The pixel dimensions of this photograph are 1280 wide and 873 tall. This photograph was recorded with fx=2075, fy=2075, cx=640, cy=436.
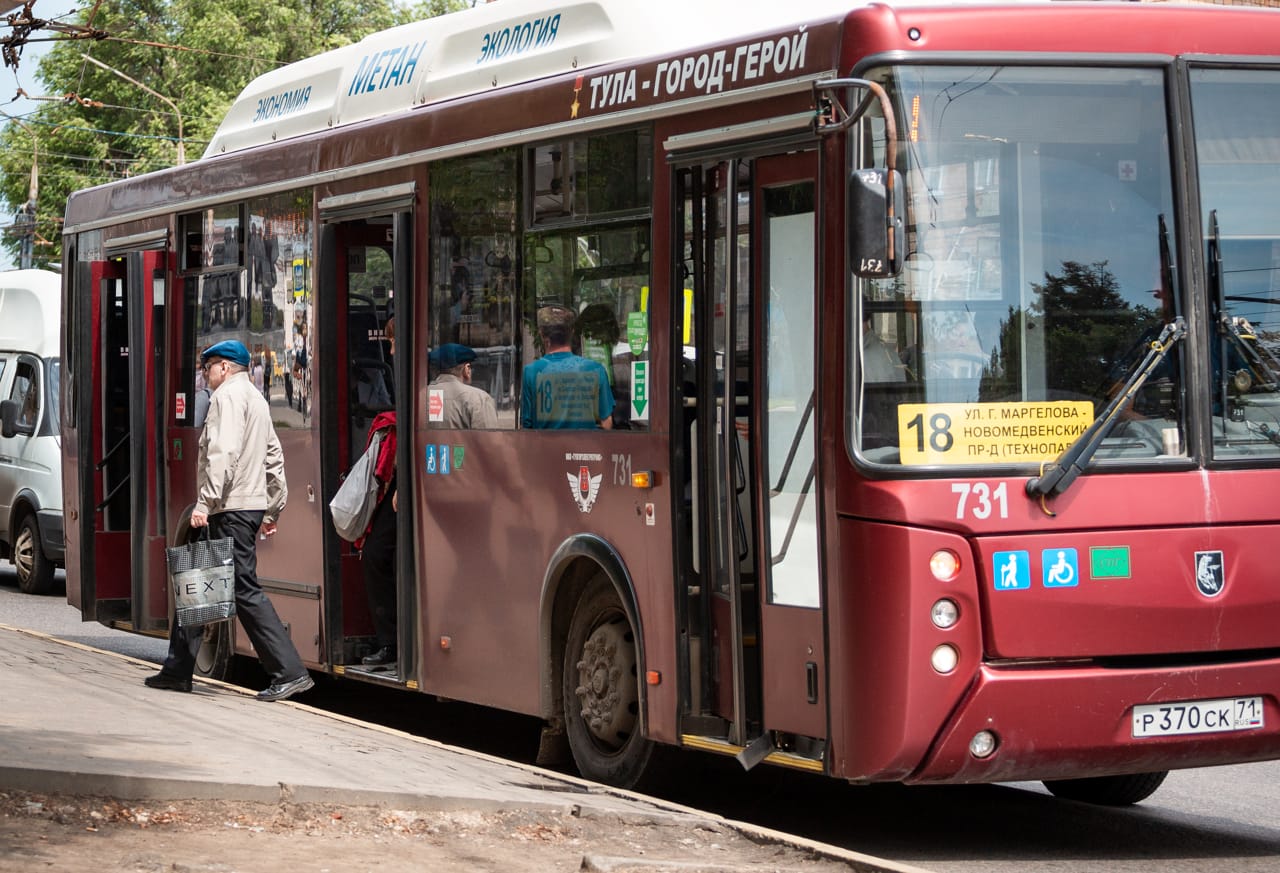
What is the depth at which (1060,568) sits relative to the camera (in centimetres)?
721

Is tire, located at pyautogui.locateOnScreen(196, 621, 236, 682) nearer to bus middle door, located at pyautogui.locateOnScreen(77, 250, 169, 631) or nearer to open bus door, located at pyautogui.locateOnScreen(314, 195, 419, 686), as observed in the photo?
bus middle door, located at pyautogui.locateOnScreen(77, 250, 169, 631)

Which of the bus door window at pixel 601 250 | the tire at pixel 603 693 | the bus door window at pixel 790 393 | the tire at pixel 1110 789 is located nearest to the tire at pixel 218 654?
the tire at pixel 603 693

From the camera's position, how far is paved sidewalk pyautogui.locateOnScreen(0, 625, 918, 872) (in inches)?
294

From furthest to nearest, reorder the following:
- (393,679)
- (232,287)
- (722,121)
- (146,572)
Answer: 1. (146,572)
2. (232,287)
3. (393,679)
4. (722,121)

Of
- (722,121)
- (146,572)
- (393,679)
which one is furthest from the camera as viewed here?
(146,572)

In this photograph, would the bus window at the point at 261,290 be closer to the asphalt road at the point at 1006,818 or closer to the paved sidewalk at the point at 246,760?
the paved sidewalk at the point at 246,760

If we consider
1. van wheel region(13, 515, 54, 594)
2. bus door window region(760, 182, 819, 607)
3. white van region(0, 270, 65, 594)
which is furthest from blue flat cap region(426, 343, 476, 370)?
van wheel region(13, 515, 54, 594)

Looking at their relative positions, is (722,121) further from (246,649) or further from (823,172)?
(246,649)

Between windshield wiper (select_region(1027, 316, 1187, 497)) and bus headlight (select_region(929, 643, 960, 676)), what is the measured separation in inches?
23.9

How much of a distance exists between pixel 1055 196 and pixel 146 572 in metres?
8.05

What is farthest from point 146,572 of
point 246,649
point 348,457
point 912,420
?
point 912,420

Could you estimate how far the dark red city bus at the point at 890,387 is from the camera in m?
7.20

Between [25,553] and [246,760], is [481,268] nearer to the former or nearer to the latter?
[246,760]

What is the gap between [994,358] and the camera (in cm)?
725
